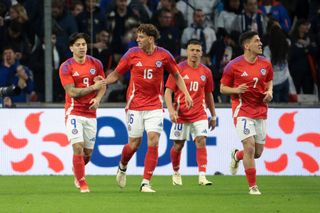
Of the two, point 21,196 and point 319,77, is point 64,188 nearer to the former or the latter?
point 21,196

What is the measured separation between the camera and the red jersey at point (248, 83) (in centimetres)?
1460

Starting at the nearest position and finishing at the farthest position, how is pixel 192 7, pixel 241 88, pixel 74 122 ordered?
1. pixel 241 88
2. pixel 74 122
3. pixel 192 7

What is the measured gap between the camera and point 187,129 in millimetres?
16938

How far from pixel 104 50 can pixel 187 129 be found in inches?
165

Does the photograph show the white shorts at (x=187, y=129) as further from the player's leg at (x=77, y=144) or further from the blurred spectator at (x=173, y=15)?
the blurred spectator at (x=173, y=15)

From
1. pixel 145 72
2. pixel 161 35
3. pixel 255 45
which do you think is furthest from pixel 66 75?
pixel 161 35

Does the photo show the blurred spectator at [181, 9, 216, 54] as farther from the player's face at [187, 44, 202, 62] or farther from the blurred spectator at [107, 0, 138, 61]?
the player's face at [187, 44, 202, 62]

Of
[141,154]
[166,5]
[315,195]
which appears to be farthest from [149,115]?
[166,5]

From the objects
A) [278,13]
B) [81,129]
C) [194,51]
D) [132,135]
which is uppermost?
[278,13]

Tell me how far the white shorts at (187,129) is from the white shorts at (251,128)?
6.93ft

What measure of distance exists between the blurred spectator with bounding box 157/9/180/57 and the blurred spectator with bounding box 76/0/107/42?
45.8 inches

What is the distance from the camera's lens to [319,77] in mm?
20562

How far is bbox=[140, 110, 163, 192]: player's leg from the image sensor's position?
47.8ft

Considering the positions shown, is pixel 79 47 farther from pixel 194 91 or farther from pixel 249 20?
pixel 249 20
